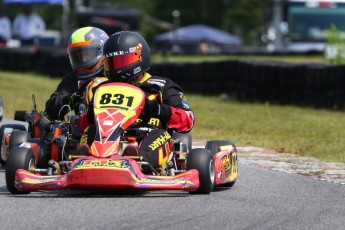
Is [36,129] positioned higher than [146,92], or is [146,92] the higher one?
[146,92]

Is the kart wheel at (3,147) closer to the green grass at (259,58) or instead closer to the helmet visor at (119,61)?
the helmet visor at (119,61)

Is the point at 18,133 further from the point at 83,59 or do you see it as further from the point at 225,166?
the point at 225,166

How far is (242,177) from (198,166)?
1568 mm

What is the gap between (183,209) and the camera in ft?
22.7

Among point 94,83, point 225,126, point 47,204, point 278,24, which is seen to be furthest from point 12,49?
point 47,204

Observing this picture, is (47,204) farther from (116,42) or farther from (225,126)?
(225,126)

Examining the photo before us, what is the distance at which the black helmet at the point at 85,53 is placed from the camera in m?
9.54

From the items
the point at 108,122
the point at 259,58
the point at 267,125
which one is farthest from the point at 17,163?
the point at 259,58

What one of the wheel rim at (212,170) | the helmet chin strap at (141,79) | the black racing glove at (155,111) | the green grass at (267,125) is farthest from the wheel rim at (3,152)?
the wheel rim at (212,170)

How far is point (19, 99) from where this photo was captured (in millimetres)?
20156

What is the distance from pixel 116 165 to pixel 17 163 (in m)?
0.87

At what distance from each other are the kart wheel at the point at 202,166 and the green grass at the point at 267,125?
2.91 meters

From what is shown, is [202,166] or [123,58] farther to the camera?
[123,58]

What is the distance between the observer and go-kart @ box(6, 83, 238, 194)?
723 cm
